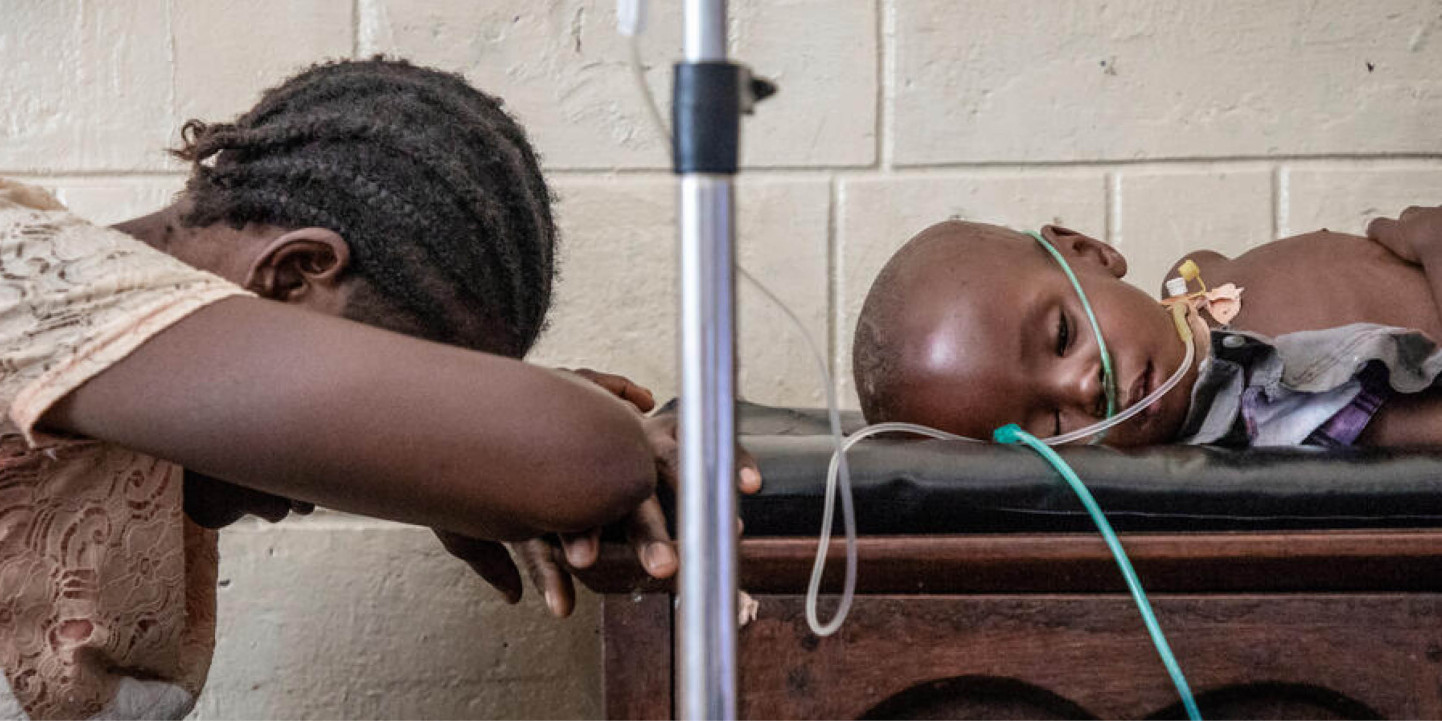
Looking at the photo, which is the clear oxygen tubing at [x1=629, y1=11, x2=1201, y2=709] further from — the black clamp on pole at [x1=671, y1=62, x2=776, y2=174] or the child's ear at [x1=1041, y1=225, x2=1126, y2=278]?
the child's ear at [x1=1041, y1=225, x2=1126, y2=278]

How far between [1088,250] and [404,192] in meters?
0.89

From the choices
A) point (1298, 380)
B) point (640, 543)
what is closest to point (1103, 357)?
point (1298, 380)

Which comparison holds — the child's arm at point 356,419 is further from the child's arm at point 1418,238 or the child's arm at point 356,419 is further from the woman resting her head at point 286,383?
the child's arm at point 1418,238

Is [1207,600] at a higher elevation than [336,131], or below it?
below

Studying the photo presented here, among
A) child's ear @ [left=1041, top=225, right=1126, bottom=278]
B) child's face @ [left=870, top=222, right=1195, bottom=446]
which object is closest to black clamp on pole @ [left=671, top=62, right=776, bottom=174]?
child's face @ [left=870, top=222, right=1195, bottom=446]

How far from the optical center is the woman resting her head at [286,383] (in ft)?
2.66

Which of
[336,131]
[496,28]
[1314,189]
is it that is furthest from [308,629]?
[1314,189]

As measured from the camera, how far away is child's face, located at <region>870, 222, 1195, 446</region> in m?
1.29

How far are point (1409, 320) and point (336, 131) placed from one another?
1165 millimetres

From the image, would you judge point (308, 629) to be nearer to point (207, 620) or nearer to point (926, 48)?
point (207, 620)

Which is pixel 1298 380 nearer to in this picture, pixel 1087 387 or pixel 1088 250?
pixel 1087 387

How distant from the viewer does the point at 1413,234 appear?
153 centimetres

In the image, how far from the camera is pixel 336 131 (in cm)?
103

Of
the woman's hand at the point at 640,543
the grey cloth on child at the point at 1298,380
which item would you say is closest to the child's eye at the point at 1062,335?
the grey cloth on child at the point at 1298,380
